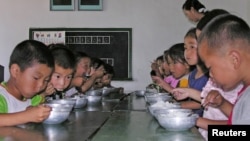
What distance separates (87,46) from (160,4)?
109 centimetres

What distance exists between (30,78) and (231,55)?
35.7 inches

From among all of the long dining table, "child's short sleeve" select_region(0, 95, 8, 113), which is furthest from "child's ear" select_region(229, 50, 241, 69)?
"child's short sleeve" select_region(0, 95, 8, 113)

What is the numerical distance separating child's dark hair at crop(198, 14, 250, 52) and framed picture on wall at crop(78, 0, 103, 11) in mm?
3769

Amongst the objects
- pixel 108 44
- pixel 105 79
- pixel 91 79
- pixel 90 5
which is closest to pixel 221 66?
pixel 91 79

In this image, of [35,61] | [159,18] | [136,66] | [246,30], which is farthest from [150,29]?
[246,30]

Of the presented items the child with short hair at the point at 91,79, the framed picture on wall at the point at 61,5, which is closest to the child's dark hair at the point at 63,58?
the child with short hair at the point at 91,79

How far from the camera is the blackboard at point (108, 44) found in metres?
4.79

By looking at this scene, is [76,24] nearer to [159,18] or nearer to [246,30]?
[159,18]

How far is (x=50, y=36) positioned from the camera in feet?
16.0

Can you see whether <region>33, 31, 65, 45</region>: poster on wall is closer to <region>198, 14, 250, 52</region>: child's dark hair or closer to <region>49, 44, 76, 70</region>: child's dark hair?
<region>49, 44, 76, 70</region>: child's dark hair

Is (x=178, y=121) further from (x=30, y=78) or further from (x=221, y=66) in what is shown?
(x=30, y=78)

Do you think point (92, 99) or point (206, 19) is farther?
point (92, 99)

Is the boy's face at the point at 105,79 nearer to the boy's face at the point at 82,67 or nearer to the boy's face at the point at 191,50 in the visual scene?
the boy's face at the point at 82,67

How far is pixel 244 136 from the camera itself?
1047 mm
